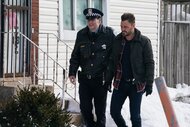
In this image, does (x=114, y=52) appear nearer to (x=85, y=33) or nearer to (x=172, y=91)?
(x=85, y=33)

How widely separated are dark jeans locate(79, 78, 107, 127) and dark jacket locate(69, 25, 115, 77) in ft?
0.45

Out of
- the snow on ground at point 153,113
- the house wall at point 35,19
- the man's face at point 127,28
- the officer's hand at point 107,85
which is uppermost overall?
the house wall at point 35,19

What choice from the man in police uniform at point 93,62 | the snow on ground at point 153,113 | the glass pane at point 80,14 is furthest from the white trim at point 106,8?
the man in police uniform at point 93,62

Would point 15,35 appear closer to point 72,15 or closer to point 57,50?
point 57,50

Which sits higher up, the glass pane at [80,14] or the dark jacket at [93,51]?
the glass pane at [80,14]

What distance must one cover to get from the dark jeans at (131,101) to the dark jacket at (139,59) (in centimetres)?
19

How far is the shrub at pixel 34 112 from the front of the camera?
254 inches

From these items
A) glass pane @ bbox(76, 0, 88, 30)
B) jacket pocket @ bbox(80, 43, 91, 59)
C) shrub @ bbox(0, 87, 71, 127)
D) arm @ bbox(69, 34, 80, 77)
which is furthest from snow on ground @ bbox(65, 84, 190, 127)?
shrub @ bbox(0, 87, 71, 127)

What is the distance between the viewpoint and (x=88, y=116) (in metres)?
7.73

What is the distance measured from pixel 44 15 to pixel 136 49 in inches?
187

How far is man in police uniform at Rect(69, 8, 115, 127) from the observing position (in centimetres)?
754

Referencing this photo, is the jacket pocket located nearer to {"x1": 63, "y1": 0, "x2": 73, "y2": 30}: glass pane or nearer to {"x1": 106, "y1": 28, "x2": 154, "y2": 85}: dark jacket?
{"x1": 106, "y1": 28, "x2": 154, "y2": 85}: dark jacket

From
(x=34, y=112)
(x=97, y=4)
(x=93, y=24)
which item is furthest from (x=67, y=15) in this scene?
(x=34, y=112)

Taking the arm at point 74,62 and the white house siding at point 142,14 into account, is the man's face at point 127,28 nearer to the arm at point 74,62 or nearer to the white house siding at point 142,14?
the arm at point 74,62
